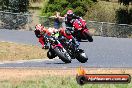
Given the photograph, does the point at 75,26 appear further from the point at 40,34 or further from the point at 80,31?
the point at 40,34

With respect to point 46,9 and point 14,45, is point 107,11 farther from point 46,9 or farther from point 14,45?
point 14,45

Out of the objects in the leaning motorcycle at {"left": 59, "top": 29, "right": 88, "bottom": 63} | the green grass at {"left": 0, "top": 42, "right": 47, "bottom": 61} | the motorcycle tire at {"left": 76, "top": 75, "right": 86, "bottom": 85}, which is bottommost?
the green grass at {"left": 0, "top": 42, "right": 47, "bottom": 61}

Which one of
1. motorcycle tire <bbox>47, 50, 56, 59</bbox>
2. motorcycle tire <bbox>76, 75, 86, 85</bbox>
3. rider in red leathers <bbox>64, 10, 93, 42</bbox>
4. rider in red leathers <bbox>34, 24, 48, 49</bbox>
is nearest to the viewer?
motorcycle tire <bbox>76, 75, 86, 85</bbox>

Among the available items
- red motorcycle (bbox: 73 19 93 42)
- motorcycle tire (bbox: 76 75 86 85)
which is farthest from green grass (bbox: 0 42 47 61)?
motorcycle tire (bbox: 76 75 86 85)

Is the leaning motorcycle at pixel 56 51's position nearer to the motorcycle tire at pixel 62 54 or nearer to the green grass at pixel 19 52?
the motorcycle tire at pixel 62 54

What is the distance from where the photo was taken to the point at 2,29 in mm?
55844

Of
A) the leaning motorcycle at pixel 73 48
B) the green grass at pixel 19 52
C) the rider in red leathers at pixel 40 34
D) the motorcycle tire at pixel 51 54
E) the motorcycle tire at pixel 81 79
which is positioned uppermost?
the motorcycle tire at pixel 81 79

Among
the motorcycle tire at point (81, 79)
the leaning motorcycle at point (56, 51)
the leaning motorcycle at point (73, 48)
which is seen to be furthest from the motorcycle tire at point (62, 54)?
the motorcycle tire at point (81, 79)

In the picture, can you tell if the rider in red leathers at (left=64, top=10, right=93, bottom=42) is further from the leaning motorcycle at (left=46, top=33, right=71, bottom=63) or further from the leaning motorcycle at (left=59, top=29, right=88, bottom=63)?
the leaning motorcycle at (left=46, top=33, right=71, bottom=63)

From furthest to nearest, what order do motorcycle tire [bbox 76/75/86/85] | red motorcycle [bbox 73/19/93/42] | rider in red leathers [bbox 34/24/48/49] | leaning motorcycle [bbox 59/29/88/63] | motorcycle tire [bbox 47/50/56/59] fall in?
red motorcycle [bbox 73/19/93/42] → motorcycle tire [bbox 47/50/56/59] → leaning motorcycle [bbox 59/29/88/63] → rider in red leathers [bbox 34/24/48/49] → motorcycle tire [bbox 76/75/86/85]

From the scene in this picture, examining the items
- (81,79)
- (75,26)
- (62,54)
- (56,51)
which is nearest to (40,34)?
(56,51)

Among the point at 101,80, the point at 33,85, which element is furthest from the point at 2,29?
the point at 101,80

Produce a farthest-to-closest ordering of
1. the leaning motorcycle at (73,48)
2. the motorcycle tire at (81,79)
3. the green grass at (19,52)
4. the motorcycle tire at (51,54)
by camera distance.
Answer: the green grass at (19,52) → the motorcycle tire at (51,54) → the leaning motorcycle at (73,48) → the motorcycle tire at (81,79)

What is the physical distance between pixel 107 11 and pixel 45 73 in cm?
3986
